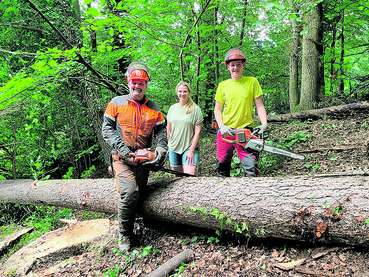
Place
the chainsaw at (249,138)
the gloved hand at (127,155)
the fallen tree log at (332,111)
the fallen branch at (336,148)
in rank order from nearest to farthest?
the gloved hand at (127,155)
the chainsaw at (249,138)
the fallen branch at (336,148)
the fallen tree log at (332,111)

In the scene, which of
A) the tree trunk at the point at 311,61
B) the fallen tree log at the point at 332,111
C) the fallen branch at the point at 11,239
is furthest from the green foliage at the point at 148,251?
the tree trunk at the point at 311,61

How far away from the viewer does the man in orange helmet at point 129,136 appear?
4.27 m

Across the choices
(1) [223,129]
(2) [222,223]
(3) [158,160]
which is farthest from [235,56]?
(2) [222,223]

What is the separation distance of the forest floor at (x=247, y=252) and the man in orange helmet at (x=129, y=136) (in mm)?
357

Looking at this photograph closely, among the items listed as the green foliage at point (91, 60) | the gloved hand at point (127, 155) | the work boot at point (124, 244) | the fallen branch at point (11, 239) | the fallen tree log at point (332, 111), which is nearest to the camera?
the gloved hand at point (127, 155)

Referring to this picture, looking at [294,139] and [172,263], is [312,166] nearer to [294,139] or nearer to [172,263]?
[294,139]

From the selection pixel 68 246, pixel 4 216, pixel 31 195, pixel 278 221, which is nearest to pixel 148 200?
pixel 68 246

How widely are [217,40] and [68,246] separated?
672 cm

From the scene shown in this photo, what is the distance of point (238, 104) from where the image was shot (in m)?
4.82

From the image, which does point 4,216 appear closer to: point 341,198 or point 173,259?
point 173,259

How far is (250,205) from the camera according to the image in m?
3.77

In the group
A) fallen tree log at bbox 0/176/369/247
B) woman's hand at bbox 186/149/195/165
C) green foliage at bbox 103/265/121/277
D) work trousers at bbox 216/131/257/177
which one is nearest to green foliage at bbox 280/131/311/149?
work trousers at bbox 216/131/257/177

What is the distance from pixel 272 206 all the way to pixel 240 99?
1.78 m

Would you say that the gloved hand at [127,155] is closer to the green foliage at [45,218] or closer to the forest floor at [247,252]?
the forest floor at [247,252]
